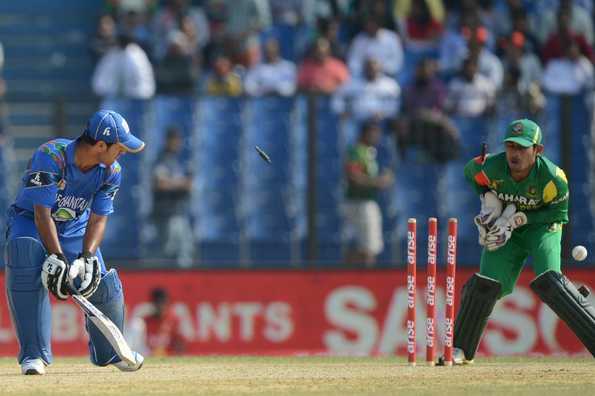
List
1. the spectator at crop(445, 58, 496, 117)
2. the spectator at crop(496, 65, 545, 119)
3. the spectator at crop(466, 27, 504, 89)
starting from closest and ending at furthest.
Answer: the spectator at crop(496, 65, 545, 119), the spectator at crop(445, 58, 496, 117), the spectator at crop(466, 27, 504, 89)

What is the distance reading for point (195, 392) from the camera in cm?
1095

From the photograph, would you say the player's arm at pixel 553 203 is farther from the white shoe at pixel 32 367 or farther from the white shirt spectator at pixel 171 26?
the white shirt spectator at pixel 171 26

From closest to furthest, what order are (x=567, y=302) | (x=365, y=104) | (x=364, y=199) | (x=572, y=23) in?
(x=567, y=302) → (x=364, y=199) → (x=365, y=104) → (x=572, y=23)

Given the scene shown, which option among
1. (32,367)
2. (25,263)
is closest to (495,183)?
(25,263)

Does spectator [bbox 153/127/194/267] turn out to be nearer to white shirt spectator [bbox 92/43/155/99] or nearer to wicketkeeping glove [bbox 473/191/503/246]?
white shirt spectator [bbox 92/43/155/99]

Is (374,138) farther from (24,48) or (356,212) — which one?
(24,48)

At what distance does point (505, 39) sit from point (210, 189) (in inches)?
213

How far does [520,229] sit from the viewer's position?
1288 cm

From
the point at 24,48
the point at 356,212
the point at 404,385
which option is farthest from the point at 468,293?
the point at 24,48

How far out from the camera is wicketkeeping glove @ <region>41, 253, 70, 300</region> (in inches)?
448

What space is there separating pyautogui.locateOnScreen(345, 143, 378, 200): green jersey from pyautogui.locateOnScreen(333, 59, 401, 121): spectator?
459 mm

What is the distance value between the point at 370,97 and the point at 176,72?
2903 mm

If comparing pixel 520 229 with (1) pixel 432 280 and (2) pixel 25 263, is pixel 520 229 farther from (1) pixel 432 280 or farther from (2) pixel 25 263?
(2) pixel 25 263

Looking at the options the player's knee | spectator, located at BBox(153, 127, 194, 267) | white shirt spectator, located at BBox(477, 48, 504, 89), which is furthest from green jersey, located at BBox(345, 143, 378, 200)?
the player's knee
